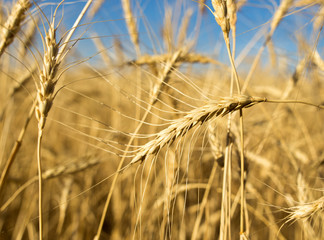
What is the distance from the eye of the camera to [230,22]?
0.76 m

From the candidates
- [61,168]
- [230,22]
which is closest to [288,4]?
[230,22]

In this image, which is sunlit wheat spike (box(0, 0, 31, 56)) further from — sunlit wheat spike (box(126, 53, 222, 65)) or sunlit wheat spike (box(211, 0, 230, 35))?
sunlit wheat spike (box(211, 0, 230, 35))

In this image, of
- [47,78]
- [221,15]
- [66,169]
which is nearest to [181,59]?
[221,15]

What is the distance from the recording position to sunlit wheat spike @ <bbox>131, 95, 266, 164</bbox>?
26.7 inches

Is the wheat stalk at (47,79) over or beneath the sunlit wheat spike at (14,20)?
beneath

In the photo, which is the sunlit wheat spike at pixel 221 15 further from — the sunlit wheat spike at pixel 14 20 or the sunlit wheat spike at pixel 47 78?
the sunlit wheat spike at pixel 14 20

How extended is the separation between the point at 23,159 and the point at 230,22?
5.58ft

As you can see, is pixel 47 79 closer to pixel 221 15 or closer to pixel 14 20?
pixel 14 20

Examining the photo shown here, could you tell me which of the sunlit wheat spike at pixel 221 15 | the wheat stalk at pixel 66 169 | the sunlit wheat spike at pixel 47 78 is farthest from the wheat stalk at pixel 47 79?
the wheat stalk at pixel 66 169

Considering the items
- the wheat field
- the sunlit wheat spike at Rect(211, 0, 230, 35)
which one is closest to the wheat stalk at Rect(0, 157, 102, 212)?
the wheat field

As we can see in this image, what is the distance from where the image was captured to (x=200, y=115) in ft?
2.25

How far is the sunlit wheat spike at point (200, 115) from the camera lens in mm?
679

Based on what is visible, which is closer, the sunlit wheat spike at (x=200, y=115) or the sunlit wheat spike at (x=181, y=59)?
the sunlit wheat spike at (x=200, y=115)

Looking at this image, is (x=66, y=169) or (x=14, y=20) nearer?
(x=14, y=20)
